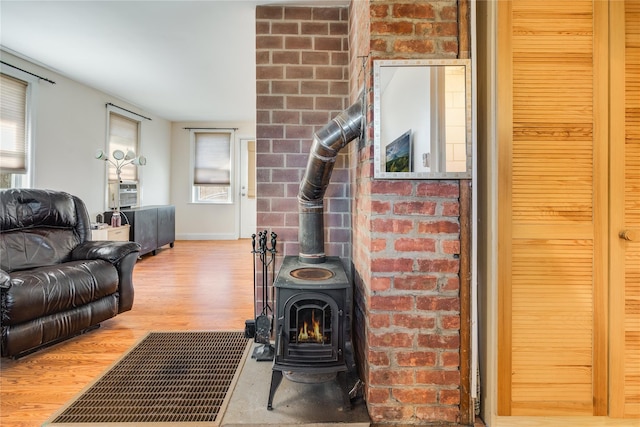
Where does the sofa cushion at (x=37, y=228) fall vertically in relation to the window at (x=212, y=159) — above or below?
below

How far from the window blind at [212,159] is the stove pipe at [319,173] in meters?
4.95

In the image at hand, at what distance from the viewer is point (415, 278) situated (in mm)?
1402

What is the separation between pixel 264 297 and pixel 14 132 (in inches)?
132

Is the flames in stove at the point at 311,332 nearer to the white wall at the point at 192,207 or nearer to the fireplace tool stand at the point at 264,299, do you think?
the fireplace tool stand at the point at 264,299

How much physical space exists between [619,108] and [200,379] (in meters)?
2.36

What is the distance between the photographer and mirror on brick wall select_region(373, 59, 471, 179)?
1.38 m

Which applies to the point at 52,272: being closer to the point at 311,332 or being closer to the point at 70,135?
the point at 311,332

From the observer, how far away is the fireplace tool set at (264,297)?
2000 mm

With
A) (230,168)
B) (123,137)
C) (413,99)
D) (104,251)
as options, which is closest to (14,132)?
(123,137)

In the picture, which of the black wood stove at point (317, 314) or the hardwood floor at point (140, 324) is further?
the hardwood floor at point (140, 324)

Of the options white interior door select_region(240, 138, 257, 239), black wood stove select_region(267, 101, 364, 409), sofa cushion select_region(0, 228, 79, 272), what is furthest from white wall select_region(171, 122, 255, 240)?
black wood stove select_region(267, 101, 364, 409)

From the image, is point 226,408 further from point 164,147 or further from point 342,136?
point 164,147

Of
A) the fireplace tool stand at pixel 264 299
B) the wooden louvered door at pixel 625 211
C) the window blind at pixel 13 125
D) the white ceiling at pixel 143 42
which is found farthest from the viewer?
the window blind at pixel 13 125

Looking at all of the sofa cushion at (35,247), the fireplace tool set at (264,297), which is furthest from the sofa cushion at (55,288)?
the fireplace tool set at (264,297)
